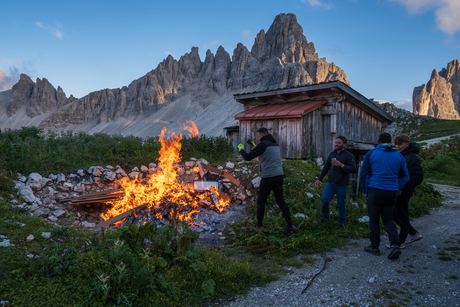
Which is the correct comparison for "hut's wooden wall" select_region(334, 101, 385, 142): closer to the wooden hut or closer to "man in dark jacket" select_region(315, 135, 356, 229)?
the wooden hut

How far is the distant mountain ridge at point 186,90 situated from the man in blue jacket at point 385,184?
4421 cm

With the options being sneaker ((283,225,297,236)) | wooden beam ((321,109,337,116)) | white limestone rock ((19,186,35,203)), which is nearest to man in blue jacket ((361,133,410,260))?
sneaker ((283,225,297,236))

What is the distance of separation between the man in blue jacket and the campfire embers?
4.27 meters

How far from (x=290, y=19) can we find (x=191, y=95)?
114ft

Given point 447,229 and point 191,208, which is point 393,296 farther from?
point 191,208

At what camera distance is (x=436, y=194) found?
31.2 feet

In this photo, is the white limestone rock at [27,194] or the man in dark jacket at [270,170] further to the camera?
the white limestone rock at [27,194]

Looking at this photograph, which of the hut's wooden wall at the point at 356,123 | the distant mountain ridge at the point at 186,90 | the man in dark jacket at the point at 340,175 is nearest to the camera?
the man in dark jacket at the point at 340,175

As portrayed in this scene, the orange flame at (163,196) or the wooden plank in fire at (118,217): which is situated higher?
the orange flame at (163,196)

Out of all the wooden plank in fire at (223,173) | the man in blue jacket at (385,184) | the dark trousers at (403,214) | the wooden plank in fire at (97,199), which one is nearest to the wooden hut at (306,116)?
the wooden plank in fire at (223,173)

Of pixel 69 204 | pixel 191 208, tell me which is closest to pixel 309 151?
pixel 191 208

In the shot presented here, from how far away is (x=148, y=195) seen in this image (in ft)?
24.8

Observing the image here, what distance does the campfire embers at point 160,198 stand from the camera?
23.3 ft

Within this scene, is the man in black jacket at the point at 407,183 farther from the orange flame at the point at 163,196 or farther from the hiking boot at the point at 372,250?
the orange flame at the point at 163,196
